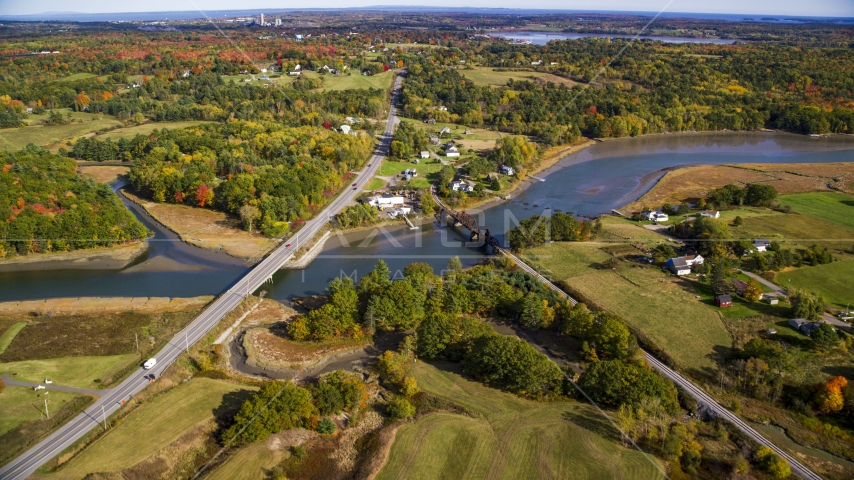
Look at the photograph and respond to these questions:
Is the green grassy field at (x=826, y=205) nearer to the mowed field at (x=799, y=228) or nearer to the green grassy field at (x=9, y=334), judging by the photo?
the mowed field at (x=799, y=228)

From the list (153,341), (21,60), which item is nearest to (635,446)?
(153,341)

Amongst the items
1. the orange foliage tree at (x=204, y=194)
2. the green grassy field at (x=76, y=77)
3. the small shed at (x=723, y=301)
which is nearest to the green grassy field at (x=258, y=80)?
the green grassy field at (x=76, y=77)

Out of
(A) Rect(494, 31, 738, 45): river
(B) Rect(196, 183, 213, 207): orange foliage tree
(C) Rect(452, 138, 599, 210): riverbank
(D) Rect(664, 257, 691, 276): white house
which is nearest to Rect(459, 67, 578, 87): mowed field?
(C) Rect(452, 138, 599, 210): riverbank

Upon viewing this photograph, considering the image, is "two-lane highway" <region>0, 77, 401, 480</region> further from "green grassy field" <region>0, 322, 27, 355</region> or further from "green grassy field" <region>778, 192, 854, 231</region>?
"green grassy field" <region>778, 192, 854, 231</region>

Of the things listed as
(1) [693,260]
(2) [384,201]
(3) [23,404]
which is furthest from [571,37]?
(3) [23,404]

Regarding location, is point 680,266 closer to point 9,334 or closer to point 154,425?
point 154,425

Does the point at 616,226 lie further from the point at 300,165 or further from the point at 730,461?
the point at 300,165
